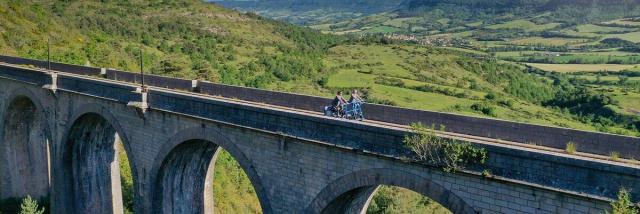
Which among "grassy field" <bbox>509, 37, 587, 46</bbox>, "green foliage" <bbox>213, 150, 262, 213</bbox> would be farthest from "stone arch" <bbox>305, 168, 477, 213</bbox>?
"grassy field" <bbox>509, 37, 587, 46</bbox>

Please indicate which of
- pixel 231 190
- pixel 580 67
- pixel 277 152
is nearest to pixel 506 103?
pixel 231 190

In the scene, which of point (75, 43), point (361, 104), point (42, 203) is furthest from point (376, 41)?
point (361, 104)

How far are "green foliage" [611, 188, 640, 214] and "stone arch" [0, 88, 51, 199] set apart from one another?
29433 mm

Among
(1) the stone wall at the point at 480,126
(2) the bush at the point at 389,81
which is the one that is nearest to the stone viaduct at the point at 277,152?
(1) the stone wall at the point at 480,126

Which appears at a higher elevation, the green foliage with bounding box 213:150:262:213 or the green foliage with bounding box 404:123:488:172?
the green foliage with bounding box 404:123:488:172

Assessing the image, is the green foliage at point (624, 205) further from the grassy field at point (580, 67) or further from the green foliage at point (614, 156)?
the grassy field at point (580, 67)

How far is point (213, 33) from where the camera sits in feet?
291

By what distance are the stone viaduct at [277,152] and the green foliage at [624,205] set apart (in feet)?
0.91

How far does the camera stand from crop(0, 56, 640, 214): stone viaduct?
1162 centimetres

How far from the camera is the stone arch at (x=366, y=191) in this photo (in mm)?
12797

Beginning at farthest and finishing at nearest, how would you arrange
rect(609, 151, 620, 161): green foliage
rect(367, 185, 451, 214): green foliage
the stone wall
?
1. rect(367, 185, 451, 214): green foliage
2. the stone wall
3. rect(609, 151, 620, 161): green foliage

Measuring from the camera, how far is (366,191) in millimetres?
16344

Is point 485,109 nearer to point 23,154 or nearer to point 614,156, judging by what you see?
point 23,154

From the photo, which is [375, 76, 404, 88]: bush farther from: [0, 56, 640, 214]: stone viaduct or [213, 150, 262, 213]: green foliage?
[0, 56, 640, 214]: stone viaduct
